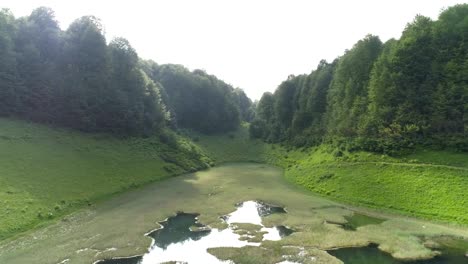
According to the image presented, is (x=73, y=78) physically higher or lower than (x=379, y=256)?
higher

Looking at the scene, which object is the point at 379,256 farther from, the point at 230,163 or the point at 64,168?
the point at 230,163

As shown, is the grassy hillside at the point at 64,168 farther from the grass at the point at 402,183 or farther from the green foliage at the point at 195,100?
the green foliage at the point at 195,100

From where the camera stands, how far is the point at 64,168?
55.1 metres

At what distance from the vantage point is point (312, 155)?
271 ft

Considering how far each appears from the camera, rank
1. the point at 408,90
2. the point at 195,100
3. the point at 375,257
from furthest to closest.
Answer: the point at 195,100, the point at 408,90, the point at 375,257

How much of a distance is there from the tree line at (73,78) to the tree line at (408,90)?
46.3 meters

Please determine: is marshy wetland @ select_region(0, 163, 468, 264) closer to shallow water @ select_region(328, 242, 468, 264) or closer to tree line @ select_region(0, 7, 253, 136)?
shallow water @ select_region(328, 242, 468, 264)

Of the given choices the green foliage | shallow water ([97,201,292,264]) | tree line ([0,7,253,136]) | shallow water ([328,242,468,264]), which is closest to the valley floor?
shallow water ([328,242,468,264])

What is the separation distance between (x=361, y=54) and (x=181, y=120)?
235 feet

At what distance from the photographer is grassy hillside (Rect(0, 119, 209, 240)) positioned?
41938 millimetres

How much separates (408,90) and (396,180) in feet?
69.1

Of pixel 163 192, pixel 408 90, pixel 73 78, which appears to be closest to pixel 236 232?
pixel 163 192

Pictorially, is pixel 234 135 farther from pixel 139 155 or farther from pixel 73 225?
pixel 73 225

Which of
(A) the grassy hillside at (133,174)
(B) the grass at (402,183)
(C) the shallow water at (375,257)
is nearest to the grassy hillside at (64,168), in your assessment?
(A) the grassy hillside at (133,174)
